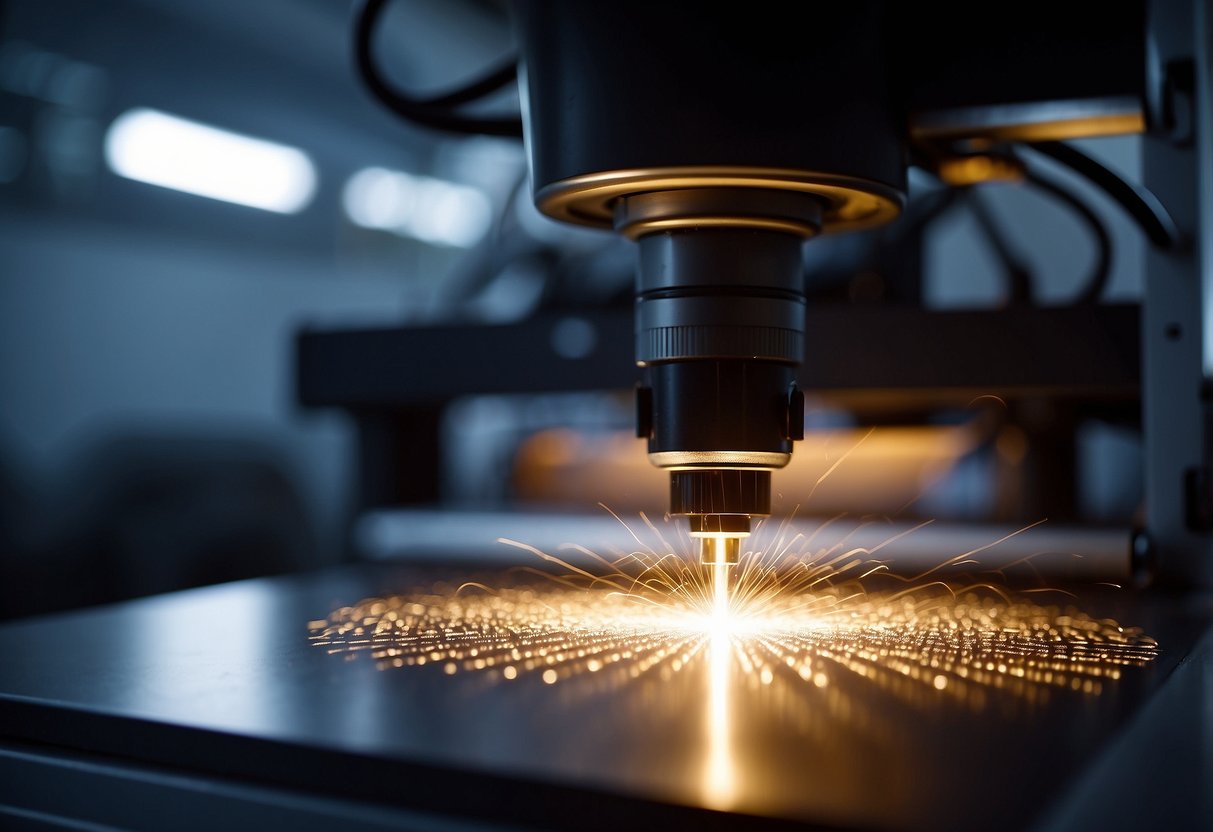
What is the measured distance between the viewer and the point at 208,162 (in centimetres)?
273

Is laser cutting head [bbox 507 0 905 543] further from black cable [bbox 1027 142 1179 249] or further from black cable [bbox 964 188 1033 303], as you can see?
black cable [bbox 964 188 1033 303]

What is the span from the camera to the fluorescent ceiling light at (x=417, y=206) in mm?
3357

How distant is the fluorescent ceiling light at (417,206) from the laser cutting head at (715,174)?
2.71 m

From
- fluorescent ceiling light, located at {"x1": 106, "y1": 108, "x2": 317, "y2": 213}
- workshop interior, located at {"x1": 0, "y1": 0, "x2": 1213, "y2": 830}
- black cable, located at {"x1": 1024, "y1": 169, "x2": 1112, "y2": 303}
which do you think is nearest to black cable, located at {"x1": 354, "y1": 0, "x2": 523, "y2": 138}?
workshop interior, located at {"x1": 0, "y1": 0, "x2": 1213, "y2": 830}

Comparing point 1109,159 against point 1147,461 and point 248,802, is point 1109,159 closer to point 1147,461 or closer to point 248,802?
point 1147,461

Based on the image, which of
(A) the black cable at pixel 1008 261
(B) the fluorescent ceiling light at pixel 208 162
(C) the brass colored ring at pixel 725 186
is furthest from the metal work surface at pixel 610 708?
(B) the fluorescent ceiling light at pixel 208 162

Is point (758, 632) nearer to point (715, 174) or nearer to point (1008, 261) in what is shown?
point (715, 174)

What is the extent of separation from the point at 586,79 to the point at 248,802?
384 mm

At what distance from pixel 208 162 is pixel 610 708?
2.64 metres

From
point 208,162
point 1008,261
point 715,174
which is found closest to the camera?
point 715,174

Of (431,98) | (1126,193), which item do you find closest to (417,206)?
(431,98)

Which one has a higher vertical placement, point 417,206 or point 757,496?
point 417,206

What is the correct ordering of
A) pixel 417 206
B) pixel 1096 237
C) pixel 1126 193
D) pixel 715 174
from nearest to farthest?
pixel 715 174 < pixel 1126 193 < pixel 1096 237 < pixel 417 206

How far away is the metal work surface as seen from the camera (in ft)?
1.10
